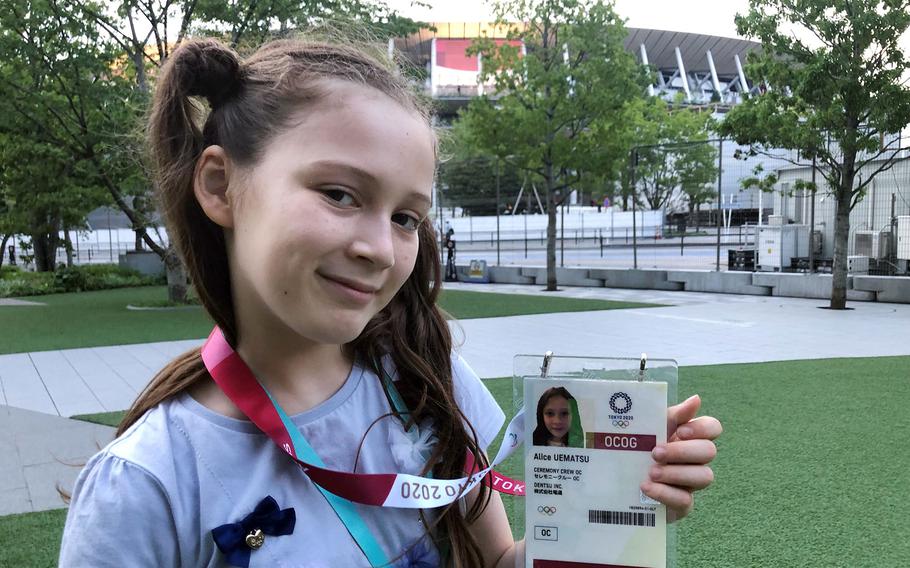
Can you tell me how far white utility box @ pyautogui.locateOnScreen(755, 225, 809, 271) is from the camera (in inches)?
639

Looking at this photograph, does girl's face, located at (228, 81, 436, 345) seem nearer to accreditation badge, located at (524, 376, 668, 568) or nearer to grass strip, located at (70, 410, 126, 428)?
accreditation badge, located at (524, 376, 668, 568)

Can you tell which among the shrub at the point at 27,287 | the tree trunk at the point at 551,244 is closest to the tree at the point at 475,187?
the tree trunk at the point at 551,244

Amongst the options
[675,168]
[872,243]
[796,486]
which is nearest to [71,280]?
[675,168]

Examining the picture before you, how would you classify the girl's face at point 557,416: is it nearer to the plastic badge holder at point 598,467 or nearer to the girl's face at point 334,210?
the plastic badge holder at point 598,467

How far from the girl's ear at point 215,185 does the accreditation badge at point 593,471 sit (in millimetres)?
543

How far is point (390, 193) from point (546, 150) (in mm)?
17036

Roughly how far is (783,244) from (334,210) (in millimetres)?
16926

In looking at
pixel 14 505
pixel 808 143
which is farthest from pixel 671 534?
pixel 808 143

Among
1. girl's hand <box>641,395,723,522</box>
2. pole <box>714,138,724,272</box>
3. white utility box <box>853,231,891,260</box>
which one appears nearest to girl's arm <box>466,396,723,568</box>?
girl's hand <box>641,395,723,522</box>

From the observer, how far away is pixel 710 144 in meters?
16.3

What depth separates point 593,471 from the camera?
1044mm

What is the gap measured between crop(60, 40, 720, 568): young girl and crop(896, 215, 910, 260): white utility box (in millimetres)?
15488

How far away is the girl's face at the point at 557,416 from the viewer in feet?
3.41

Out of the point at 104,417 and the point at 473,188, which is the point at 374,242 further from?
the point at 473,188
